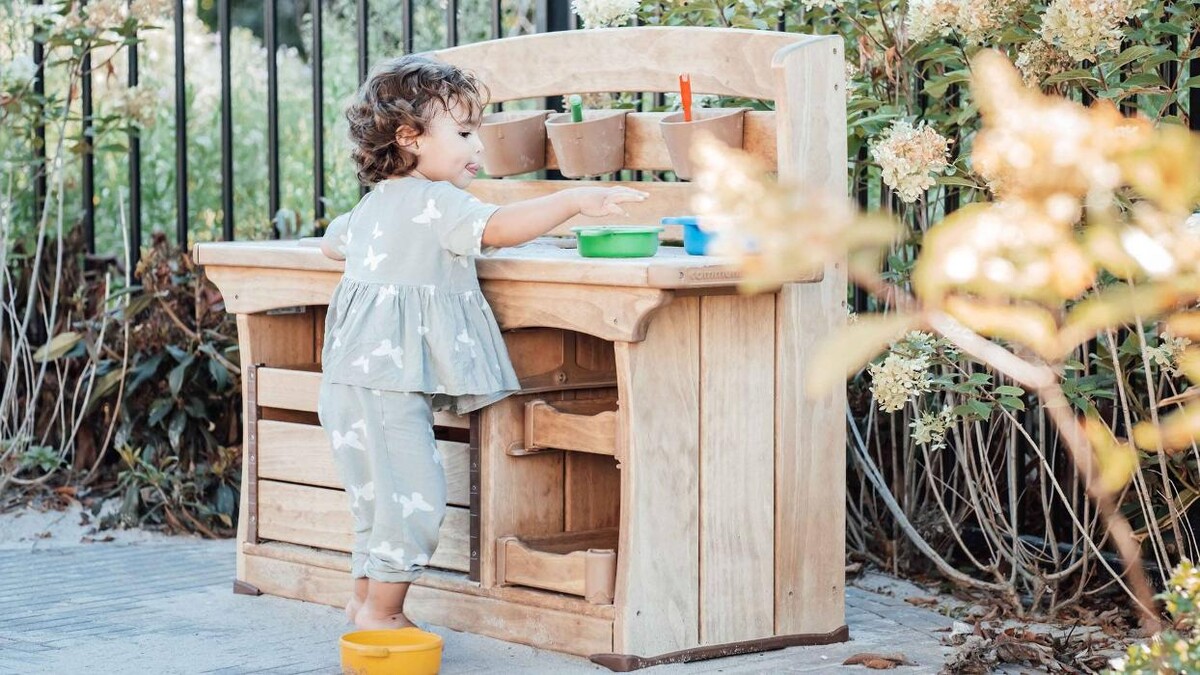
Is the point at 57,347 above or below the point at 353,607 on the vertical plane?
above

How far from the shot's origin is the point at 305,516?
3.46 m

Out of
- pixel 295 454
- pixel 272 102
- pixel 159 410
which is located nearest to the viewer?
pixel 295 454

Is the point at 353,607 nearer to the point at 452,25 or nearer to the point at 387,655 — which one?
the point at 387,655

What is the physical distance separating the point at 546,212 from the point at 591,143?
0.64 metres

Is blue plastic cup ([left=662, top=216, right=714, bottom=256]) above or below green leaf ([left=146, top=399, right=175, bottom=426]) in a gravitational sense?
above

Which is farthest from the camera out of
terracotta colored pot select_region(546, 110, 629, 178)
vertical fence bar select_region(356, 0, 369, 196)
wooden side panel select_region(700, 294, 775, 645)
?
vertical fence bar select_region(356, 0, 369, 196)

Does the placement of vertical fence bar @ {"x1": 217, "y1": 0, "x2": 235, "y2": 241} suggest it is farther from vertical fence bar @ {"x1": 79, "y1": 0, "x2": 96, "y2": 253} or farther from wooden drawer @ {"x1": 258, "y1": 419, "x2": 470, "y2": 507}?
wooden drawer @ {"x1": 258, "y1": 419, "x2": 470, "y2": 507}

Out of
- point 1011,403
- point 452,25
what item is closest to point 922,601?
point 1011,403

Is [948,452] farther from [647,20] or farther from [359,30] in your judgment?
[359,30]

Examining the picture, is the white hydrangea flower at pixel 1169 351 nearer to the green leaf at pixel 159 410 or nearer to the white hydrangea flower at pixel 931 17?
the white hydrangea flower at pixel 931 17

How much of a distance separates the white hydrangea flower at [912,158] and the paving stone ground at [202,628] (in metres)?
Result: 0.92

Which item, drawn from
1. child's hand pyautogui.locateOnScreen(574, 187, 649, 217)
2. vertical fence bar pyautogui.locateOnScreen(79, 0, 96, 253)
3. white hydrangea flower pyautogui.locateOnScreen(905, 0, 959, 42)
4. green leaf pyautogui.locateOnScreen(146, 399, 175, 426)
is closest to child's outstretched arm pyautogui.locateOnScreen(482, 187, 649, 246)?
child's hand pyautogui.locateOnScreen(574, 187, 649, 217)

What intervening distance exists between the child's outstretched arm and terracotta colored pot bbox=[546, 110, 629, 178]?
0.58 meters

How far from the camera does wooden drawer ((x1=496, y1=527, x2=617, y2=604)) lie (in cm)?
290
